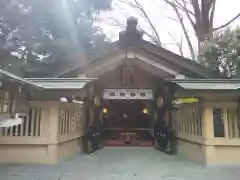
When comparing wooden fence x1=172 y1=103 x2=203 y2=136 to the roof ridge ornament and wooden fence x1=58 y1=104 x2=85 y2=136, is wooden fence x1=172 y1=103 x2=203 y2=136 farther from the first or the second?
wooden fence x1=58 y1=104 x2=85 y2=136

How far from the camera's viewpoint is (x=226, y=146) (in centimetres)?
668

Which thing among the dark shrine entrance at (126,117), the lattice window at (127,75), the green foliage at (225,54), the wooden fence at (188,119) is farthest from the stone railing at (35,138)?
the dark shrine entrance at (126,117)

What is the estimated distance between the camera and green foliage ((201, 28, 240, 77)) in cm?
951

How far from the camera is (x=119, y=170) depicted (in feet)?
19.9

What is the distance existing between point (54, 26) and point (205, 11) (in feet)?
34.2

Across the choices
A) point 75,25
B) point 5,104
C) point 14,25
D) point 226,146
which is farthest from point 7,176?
point 75,25

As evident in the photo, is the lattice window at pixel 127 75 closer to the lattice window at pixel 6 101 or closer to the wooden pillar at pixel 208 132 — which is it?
the wooden pillar at pixel 208 132

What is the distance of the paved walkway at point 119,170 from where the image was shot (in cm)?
543

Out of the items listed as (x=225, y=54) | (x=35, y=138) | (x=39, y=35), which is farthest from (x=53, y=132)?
(x=225, y=54)

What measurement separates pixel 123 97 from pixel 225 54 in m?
4.47

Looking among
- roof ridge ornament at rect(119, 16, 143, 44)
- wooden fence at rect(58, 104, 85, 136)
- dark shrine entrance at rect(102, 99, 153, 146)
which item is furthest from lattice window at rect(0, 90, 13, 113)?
dark shrine entrance at rect(102, 99, 153, 146)

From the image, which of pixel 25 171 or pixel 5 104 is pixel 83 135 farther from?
pixel 5 104

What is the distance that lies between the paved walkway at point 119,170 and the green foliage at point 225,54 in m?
4.70

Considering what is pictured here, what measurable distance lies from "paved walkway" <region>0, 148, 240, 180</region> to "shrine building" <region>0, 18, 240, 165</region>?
19.7 inches
